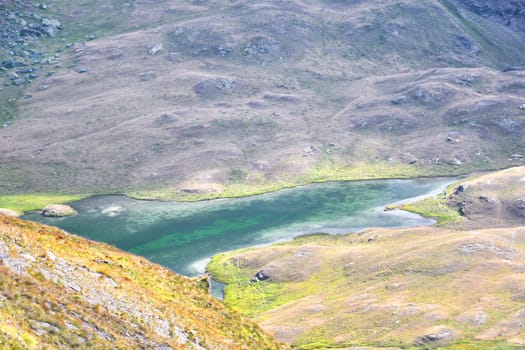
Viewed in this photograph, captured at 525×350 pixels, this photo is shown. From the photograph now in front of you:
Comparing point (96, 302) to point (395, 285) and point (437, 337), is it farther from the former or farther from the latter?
point (395, 285)

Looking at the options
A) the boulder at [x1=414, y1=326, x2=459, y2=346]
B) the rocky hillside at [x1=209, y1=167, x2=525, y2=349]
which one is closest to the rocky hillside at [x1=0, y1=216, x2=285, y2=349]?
the boulder at [x1=414, y1=326, x2=459, y2=346]

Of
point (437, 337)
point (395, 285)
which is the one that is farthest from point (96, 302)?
point (395, 285)

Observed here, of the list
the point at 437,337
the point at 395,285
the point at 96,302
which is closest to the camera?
the point at 96,302

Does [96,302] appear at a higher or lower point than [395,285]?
higher

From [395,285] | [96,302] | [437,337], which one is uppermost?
[96,302]

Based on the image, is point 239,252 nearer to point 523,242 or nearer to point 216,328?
point 523,242

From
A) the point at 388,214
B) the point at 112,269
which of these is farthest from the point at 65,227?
the point at 112,269

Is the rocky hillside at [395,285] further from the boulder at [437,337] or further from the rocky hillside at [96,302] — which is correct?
the rocky hillside at [96,302]

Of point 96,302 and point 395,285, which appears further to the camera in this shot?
point 395,285
